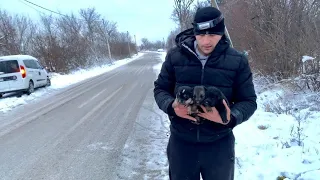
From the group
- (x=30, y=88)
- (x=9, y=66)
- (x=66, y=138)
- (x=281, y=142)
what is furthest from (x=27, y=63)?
(x=281, y=142)

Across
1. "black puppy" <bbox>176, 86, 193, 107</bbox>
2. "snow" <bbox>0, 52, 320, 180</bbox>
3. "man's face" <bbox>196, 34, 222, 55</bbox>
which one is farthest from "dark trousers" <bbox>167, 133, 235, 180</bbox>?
"snow" <bbox>0, 52, 320, 180</bbox>

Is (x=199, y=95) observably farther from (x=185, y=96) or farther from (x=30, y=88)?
(x=30, y=88)

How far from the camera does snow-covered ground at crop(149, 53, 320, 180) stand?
3629 mm

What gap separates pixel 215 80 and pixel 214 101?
0.84 ft

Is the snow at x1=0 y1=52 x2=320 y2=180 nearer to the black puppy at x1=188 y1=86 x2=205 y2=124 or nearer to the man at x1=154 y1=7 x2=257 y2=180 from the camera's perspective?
the man at x1=154 y1=7 x2=257 y2=180

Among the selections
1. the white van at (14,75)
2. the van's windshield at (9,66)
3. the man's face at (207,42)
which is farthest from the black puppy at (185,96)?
the van's windshield at (9,66)

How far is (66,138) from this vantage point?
617 cm


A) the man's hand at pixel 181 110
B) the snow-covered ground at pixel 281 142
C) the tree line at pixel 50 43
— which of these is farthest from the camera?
the tree line at pixel 50 43

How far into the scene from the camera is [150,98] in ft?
35.0

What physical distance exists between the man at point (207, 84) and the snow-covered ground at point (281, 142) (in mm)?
1785

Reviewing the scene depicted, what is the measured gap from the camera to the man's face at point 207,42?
6.37 feet

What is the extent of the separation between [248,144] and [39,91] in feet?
39.4

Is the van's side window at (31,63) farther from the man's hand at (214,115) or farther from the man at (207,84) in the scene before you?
the man's hand at (214,115)

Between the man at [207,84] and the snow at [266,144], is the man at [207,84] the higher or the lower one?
the higher one
